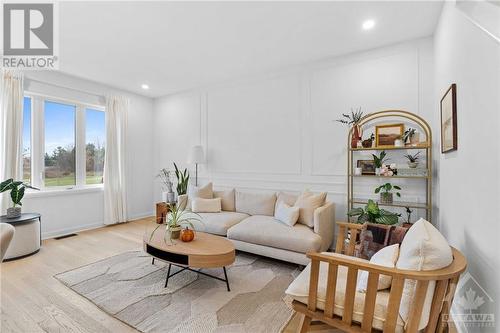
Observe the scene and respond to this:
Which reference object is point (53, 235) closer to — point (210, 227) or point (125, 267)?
point (125, 267)

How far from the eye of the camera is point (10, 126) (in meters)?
3.53

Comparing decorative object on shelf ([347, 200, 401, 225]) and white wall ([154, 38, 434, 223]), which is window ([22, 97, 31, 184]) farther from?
decorative object on shelf ([347, 200, 401, 225])

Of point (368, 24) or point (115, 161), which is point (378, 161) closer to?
point (368, 24)

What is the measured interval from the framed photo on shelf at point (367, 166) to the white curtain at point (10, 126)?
4.96 m

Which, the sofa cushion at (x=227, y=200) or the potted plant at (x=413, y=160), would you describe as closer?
the potted plant at (x=413, y=160)

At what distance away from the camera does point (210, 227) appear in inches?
134

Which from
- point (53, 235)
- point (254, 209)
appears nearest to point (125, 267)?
point (254, 209)

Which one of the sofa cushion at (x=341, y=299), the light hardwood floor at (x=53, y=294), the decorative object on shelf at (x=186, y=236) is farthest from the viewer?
the decorative object on shelf at (x=186, y=236)

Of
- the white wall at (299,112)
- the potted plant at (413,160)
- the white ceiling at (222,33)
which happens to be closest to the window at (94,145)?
the white ceiling at (222,33)

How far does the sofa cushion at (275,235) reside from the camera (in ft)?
8.89

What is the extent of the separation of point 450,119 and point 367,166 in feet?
4.11

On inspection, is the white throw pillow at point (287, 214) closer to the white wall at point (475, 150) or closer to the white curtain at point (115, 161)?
the white wall at point (475, 150)

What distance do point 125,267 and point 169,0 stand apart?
2924 millimetres

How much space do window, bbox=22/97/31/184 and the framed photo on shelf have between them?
5070mm
